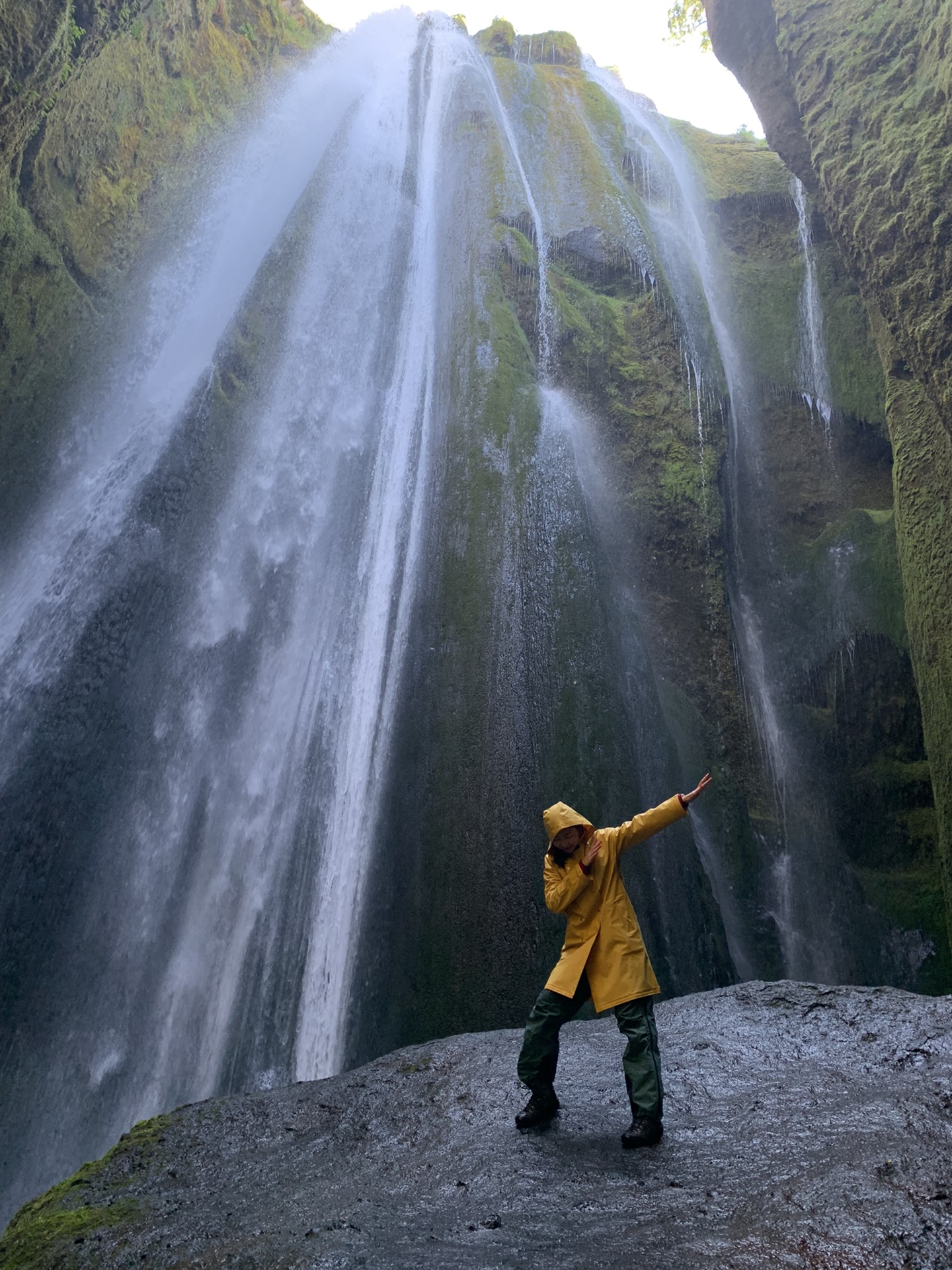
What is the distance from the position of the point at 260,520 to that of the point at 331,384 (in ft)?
7.96

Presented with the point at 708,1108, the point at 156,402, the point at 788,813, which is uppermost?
the point at 156,402

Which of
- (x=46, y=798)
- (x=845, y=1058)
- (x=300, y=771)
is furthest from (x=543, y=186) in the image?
(x=845, y=1058)

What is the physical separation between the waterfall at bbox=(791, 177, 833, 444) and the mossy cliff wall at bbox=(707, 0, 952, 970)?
7.99 ft

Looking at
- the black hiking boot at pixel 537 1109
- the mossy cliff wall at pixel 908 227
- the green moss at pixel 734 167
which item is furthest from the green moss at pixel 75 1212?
the green moss at pixel 734 167

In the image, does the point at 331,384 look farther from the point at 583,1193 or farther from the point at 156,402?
the point at 583,1193

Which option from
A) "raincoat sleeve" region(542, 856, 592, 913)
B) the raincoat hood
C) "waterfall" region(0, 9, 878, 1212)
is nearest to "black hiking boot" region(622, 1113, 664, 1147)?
"raincoat sleeve" region(542, 856, 592, 913)

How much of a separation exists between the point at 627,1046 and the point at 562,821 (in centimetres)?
87

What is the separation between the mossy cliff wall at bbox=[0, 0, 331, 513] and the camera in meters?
7.99

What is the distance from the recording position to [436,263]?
1266cm

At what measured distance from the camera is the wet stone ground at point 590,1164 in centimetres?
249

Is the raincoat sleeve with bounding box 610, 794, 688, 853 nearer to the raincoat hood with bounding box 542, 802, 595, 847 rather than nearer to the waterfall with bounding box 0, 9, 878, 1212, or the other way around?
the raincoat hood with bounding box 542, 802, 595, 847

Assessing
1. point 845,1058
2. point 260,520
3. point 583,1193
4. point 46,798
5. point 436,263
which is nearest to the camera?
point 583,1193

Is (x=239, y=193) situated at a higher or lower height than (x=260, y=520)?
higher

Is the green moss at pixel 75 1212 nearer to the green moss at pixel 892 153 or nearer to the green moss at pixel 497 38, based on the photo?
the green moss at pixel 892 153
